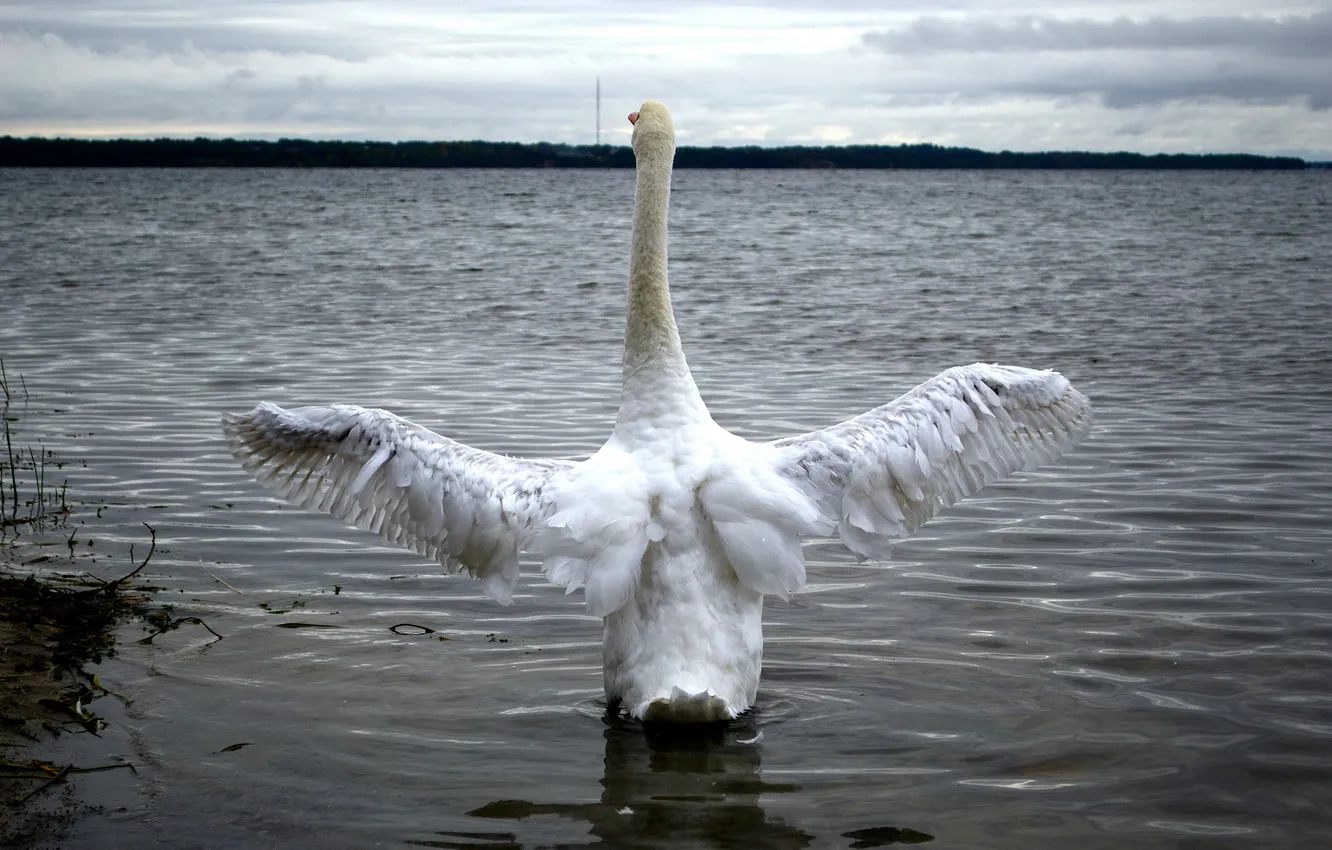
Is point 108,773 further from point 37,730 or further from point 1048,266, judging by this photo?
point 1048,266

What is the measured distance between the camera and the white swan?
19.5 ft

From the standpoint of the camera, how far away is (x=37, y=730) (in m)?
6.07

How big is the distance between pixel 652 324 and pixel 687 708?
6.08ft

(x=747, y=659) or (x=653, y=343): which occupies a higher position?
(x=653, y=343)

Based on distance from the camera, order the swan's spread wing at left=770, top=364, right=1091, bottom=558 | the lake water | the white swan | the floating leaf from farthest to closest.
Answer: the swan's spread wing at left=770, top=364, right=1091, bottom=558
the floating leaf
the white swan
the lake water

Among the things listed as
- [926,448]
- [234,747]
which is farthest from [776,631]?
[234,747]

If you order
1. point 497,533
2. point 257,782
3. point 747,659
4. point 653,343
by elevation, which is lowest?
point 257,782

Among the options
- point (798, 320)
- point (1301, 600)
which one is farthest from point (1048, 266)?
point (1301, 600)

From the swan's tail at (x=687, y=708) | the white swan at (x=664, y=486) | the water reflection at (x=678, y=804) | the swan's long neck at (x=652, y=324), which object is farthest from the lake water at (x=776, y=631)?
the swan's long neck at (x=652, y=324)

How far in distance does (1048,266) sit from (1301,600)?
27418mm

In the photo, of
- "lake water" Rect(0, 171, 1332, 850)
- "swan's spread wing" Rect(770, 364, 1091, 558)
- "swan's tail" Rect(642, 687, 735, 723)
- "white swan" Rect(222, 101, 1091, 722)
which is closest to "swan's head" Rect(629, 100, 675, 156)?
"white swan" Rect(222, 101, 1091, 722)

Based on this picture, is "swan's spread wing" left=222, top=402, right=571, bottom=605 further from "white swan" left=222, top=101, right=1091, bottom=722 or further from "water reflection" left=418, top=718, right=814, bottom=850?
"water reflection" left=418, top=718, right=814, bottom=850

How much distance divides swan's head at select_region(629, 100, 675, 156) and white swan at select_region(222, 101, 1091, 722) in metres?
0.01

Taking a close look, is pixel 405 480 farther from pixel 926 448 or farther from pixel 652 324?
A: pixel 926 448
